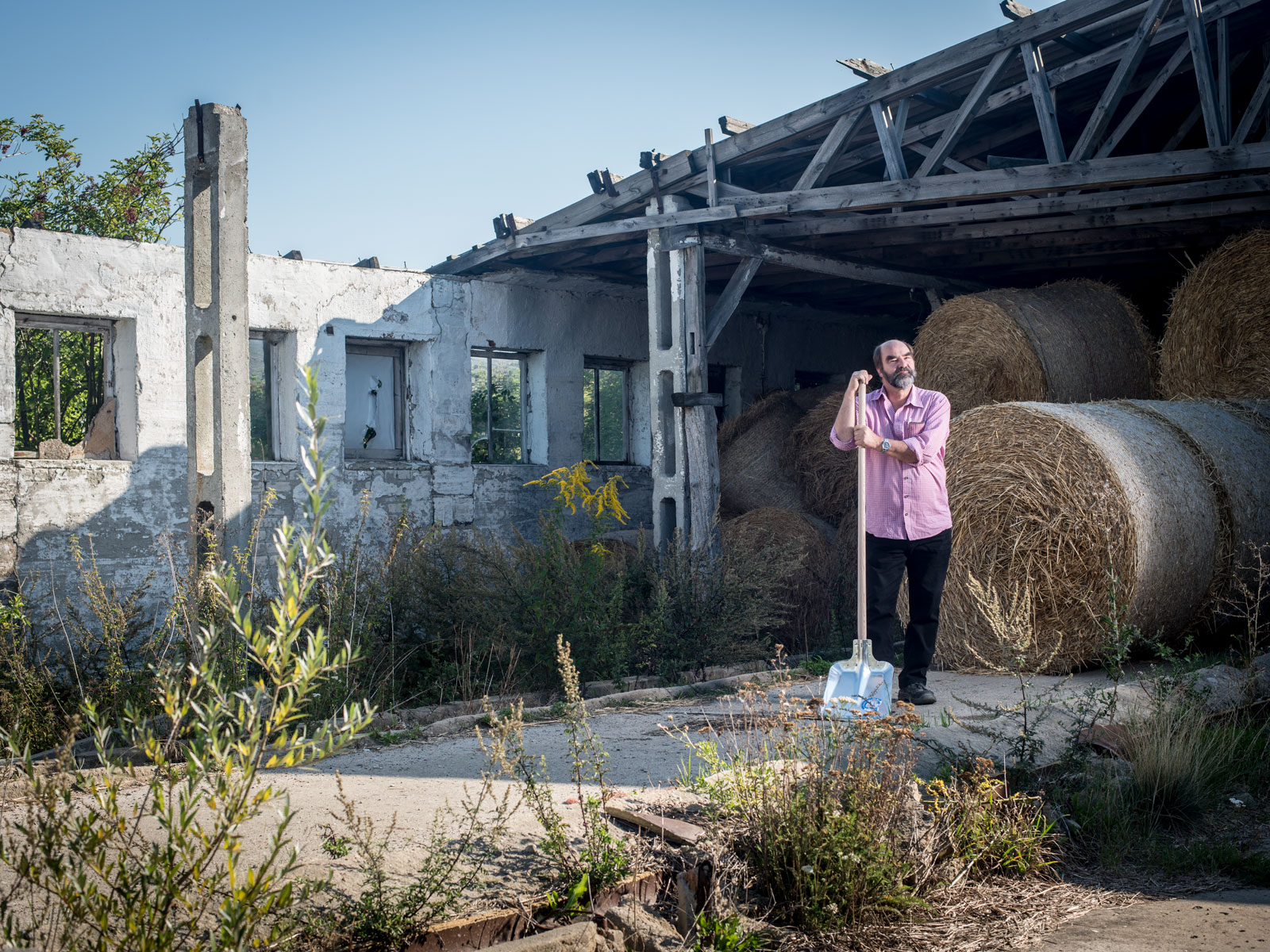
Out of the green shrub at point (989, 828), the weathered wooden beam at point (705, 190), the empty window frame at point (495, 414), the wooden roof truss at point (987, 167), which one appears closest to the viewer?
the green shrub at point (989, 828)

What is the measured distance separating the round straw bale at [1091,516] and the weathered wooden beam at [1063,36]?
94.7 inches

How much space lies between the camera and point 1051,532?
19.3 ft

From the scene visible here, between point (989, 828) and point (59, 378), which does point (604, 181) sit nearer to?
point (59, 378)

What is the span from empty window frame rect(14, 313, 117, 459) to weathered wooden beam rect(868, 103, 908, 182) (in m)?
5.95

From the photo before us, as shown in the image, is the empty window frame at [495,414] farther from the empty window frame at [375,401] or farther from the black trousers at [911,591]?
the black trousers at [911,591]

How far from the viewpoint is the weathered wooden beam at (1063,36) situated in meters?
6.61

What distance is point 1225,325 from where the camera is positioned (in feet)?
24.4

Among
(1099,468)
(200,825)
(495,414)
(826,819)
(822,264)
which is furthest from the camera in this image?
(495,414)

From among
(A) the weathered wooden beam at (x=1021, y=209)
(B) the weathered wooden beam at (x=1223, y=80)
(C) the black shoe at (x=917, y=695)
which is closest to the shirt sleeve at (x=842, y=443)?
(C) the black shoe at (x=917, y=695)

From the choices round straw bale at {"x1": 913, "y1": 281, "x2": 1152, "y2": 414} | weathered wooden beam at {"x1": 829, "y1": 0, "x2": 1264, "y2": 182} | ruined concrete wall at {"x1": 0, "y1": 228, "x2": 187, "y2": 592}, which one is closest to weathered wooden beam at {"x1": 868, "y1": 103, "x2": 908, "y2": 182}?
weathered wooden beam at {"x1": 829, "y1": 0, "x2": 1264, "y2": 182}

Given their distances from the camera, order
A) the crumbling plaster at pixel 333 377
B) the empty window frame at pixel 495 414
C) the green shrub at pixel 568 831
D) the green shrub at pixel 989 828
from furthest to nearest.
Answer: the empty window frame at pixel 495 414
the crumbling plaster at pixel 333 377
the green shrub at pixel 989 828
the green shrub at pixel 568 831

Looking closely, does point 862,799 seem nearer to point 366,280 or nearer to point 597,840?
point 597,840

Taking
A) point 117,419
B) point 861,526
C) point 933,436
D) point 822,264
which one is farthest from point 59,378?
point 933,436

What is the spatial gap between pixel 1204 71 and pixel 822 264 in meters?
4.14
